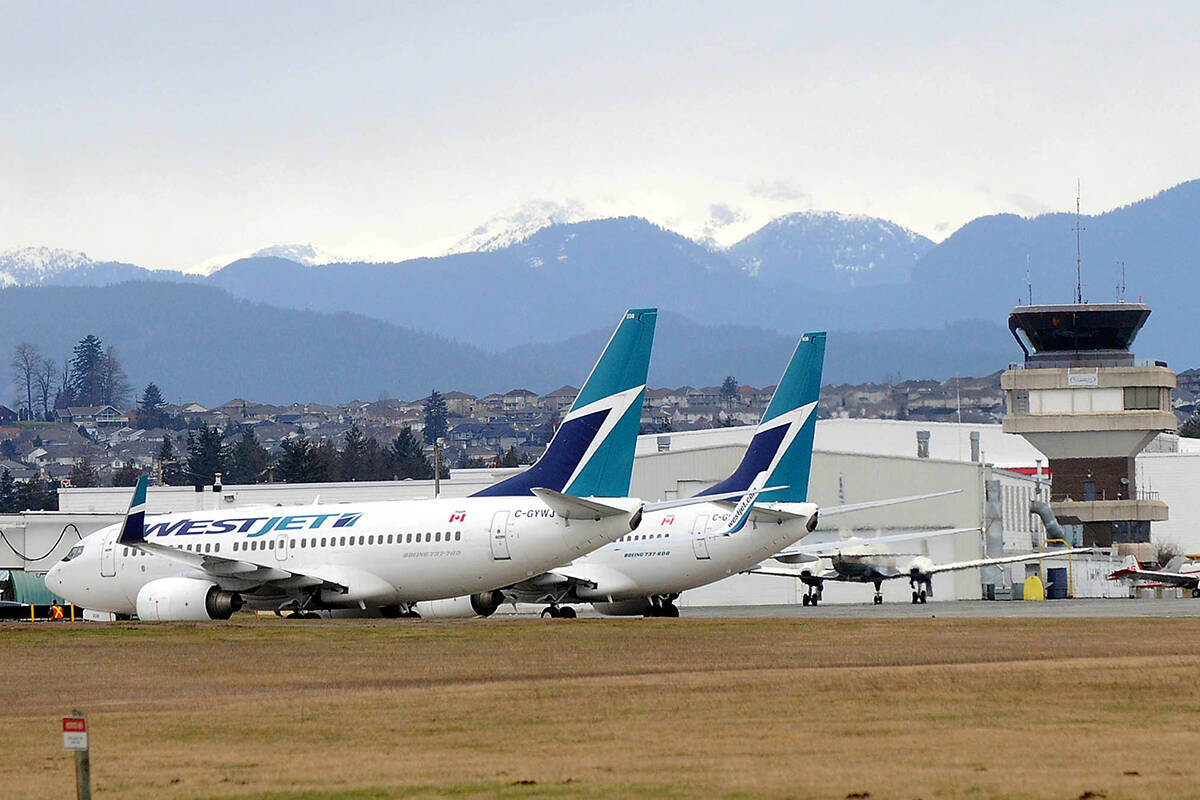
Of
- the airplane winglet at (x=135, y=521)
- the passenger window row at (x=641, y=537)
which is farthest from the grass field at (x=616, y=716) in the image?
the passenger window row at (x=641, y=537)

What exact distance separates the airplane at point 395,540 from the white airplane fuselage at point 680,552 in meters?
5.61

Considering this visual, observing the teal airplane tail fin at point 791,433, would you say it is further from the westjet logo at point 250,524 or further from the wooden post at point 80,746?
the wooden post at point 80,746

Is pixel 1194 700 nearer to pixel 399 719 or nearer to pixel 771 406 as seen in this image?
pixel 399 719

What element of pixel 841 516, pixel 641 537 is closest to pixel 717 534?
pixel 641 537

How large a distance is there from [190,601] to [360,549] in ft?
15.6

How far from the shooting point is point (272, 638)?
38.6 meters

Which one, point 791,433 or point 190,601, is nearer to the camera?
point 190,601

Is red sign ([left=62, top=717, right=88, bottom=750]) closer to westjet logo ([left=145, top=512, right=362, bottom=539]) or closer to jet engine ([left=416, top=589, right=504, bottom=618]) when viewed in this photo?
westjet logo ([left=145, top=512, right=362, bottom=539])

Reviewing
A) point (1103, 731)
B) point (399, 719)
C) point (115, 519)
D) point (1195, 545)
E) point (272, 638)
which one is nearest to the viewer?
point (1103, 731)

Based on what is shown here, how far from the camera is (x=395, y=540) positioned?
1815 inches

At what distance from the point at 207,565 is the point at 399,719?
84.1ft

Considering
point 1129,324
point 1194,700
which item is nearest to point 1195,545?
point 1129,324

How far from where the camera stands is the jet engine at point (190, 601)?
47562mm

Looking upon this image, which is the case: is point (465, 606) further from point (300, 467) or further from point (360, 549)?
point (300, 467)
